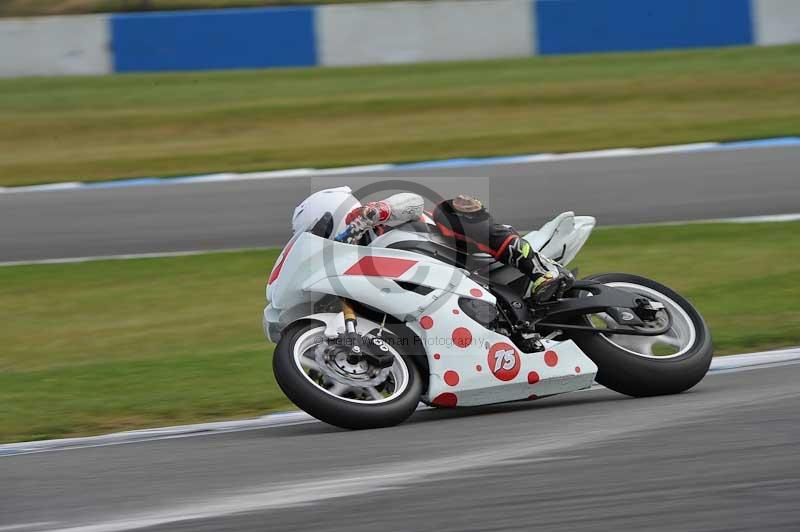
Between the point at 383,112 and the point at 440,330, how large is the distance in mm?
12250

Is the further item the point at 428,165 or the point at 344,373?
the point at 428,165

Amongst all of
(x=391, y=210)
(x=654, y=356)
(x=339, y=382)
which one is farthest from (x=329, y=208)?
(x=654, y=356)

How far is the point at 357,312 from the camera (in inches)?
215

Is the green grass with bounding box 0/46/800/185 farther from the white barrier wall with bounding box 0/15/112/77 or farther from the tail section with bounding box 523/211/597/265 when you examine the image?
the tail section with bounding box 523/211/597/265

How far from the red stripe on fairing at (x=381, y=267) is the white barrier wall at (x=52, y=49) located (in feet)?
52.7

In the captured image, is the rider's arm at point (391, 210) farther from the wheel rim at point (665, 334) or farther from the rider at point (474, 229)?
the wheel rim at point (665, 334)

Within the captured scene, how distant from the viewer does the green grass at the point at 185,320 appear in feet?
21.1

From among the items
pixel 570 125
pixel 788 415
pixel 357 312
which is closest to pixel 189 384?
pixel 357 312

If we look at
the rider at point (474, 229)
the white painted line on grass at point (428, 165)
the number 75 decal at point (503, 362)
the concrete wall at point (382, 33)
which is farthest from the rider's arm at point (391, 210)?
the concrete wall at point (382, 33)

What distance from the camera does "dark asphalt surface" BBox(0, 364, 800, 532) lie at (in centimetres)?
380

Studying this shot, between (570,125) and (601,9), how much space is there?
546 centimetres

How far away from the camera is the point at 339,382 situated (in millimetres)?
5227

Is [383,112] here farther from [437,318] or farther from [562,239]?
[437,318]

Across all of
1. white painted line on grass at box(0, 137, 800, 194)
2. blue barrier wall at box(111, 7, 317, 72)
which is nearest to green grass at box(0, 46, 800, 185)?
white painted line on grass at box(0, 137, 800, 194)
